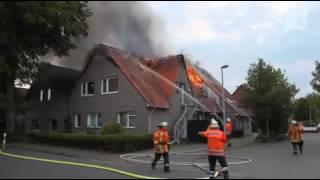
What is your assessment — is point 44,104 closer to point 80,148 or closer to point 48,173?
point 80,148

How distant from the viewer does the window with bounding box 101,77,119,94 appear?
38312 mm

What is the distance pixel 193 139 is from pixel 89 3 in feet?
99.0

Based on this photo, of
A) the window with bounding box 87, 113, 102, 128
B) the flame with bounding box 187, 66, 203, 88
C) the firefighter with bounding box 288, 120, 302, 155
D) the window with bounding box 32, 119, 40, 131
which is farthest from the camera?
the window with bounding box 32, 119, 40, 131

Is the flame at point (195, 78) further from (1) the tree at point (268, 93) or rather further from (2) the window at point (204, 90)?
(1) the tree at point (268, 93)

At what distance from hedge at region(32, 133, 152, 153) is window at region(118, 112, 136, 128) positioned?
5.96 m

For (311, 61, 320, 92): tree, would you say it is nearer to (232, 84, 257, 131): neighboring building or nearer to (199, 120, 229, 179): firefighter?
(232, 84, 257, 131): neighboring building

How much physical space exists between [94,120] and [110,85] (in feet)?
11.3

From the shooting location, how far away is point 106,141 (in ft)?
94.2

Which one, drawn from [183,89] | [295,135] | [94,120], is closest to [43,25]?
[295,135]

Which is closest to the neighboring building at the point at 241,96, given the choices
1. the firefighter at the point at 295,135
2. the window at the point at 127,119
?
the window at the point at 127,119

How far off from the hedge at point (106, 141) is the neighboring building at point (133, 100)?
412 centimetres

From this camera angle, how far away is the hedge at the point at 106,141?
28562 millimetres

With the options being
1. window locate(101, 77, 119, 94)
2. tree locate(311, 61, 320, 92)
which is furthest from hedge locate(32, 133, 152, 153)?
tree locate(311, 61, 320, 92)

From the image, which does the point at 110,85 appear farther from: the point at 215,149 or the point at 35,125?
the point at 215,149
